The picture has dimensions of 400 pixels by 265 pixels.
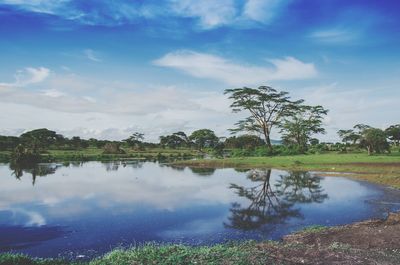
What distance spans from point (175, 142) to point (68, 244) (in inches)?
4651

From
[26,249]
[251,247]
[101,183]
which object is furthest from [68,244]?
[101,183]

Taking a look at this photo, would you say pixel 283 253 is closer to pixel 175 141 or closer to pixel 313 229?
pixel 313 229

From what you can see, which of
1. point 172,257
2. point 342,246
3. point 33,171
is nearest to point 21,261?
point 172,257

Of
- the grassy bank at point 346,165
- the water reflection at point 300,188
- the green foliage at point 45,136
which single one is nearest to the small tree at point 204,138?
the green foliage at point 45,136

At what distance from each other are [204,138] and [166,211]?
96.8 m

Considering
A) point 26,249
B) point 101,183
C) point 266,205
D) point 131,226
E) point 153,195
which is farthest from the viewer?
point 101,183

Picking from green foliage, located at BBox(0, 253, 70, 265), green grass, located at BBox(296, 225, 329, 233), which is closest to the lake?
green grass, located at BBox(296, 225, 329, 233)

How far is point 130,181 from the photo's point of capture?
102 feet

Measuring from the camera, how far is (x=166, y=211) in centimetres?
1808

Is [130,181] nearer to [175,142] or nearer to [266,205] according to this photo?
[266,205]

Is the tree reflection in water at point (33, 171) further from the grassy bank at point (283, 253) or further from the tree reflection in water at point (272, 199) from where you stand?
the grassy bank at point (283, 253)

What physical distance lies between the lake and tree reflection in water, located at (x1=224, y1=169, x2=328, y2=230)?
45 mm

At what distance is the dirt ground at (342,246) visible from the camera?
32.5 feet

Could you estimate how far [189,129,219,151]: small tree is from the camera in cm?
11444
